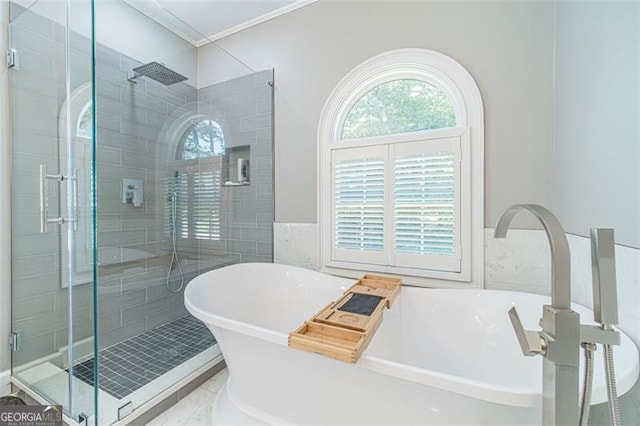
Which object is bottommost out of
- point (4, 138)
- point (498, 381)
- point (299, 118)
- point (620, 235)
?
point (498, 381)

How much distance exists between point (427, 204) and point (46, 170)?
2.44 m

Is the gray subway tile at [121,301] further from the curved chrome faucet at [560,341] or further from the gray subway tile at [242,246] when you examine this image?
the curved chrome faucet at [560,341]

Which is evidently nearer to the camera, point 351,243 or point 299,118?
point 351,243

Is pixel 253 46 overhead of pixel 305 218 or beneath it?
overhead

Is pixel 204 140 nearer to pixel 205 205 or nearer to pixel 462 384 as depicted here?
pixel 205 205

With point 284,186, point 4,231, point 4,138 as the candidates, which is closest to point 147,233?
point 4,231

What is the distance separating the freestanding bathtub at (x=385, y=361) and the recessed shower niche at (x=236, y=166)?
3.04 feet

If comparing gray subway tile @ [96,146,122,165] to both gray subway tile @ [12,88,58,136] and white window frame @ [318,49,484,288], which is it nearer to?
gray subway tile @ [12,88,58,136]

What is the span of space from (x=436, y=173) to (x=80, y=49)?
7.94 feet

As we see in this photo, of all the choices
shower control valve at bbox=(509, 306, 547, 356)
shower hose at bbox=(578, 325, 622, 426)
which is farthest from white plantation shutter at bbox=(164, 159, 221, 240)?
shower hose at bbox=(578, 325, 622, 426)

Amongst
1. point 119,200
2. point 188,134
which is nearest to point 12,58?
point 119,200

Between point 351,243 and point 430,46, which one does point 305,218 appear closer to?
point 351,243

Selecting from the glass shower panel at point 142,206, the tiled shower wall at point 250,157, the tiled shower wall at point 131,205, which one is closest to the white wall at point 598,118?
the tiled shower wall at point 250,157

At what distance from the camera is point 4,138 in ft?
5.61
